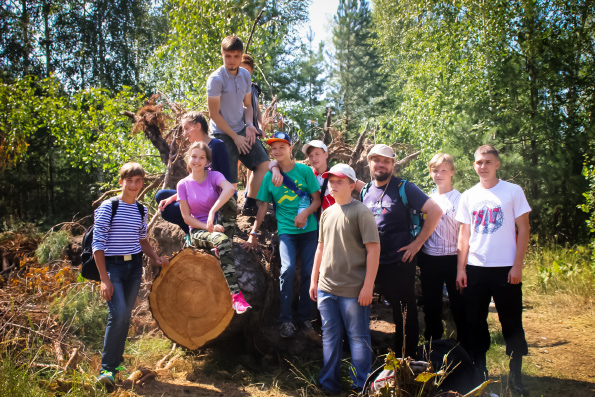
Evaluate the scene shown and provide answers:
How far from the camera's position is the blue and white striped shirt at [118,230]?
150 inches

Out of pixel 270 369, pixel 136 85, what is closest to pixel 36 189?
pixel 136 85

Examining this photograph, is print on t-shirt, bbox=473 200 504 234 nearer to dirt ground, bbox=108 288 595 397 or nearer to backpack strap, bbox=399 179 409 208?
backpack strap, bbox=399 179 409 208

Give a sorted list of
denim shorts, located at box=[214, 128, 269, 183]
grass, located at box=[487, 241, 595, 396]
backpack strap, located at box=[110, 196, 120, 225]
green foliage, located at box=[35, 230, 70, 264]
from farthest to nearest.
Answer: green foliage, located at box=[35, 230, 70, 264] → grass, located at box=[487, 241, 595, 396] → denim shorts, located at box=[214, 128, 269, 183] → backpack strap, located at box=[110, 196, 120, 225]

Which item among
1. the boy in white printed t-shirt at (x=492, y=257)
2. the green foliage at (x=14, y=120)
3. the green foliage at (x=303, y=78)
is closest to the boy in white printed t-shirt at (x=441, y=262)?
the boy in white printed t-shirt at (x=492, y=257)

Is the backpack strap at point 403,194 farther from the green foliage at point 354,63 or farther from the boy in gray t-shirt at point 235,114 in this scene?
the green foliage at point 354,63

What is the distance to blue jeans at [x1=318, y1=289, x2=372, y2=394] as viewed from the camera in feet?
11.7

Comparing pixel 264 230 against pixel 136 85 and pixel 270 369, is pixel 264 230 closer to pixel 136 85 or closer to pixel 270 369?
pixel 270 369

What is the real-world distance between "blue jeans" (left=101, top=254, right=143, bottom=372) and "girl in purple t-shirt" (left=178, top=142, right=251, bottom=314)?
2.12 ft

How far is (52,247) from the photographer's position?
27.8ft

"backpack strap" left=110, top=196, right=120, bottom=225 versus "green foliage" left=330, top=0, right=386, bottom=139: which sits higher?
"green foliage" left=330, top=0, right=386, bottom=139

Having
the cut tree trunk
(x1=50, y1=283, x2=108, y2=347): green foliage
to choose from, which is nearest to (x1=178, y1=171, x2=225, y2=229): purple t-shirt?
the cut tree trunk

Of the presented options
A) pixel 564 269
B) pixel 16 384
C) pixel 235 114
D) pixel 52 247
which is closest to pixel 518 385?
pixel 235 114

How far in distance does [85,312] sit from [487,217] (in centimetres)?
489

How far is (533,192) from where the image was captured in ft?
31.3
